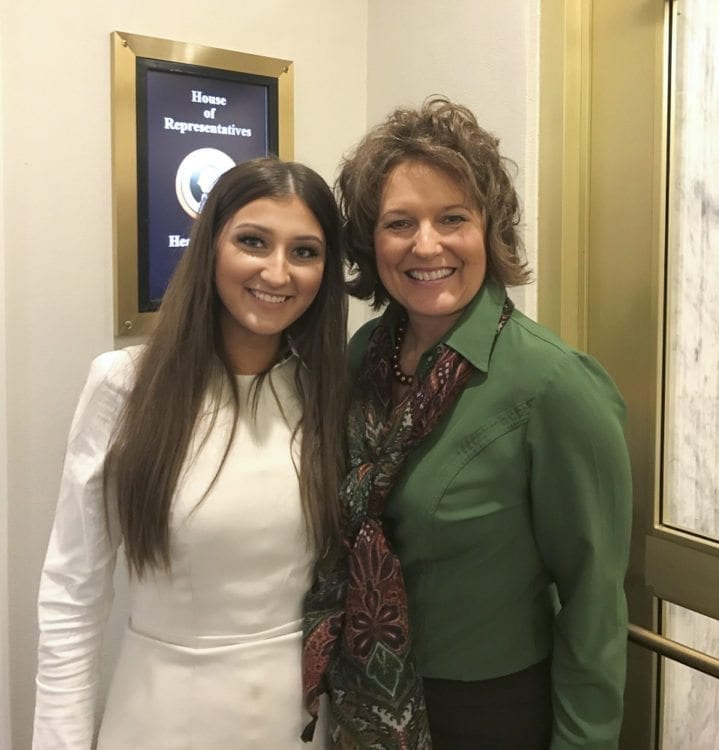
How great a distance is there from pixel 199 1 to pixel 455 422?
117cm

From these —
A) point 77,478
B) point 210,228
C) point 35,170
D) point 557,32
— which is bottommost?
point 77,478

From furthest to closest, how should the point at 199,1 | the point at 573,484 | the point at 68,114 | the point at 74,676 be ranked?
1. the point at 199,1
2. the point at 68,114
3. the point at 74,676
4. the point at 573,484

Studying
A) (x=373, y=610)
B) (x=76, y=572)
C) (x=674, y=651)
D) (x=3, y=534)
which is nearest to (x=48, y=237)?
(x=3, y=534)

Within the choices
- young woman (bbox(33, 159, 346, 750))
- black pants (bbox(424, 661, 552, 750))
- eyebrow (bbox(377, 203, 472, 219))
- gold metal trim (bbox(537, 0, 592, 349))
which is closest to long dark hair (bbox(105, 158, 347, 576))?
young woman (bbox(33, 159, 346, 750))

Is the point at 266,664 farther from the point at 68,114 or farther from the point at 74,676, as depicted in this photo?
the point at 68,114

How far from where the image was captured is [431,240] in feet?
3.86

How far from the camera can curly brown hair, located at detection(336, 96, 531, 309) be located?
120 centimetres

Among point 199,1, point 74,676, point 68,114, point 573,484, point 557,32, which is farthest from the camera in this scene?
point 199,1

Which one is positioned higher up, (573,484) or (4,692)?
(573,484)

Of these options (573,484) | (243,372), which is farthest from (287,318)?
(573,484)

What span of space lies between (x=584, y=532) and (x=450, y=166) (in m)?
0.54

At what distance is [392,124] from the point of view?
4.10ft

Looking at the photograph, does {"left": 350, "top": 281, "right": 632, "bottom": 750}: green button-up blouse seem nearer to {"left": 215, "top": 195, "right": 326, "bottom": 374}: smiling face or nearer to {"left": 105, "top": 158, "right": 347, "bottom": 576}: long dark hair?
{"left": 105, "top": 158, "right": 347, "bottom": 576}: long dark hair

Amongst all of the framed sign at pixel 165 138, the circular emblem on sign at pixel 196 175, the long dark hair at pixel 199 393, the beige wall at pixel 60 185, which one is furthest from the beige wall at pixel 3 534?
the long dark hair at pixel 199 393
